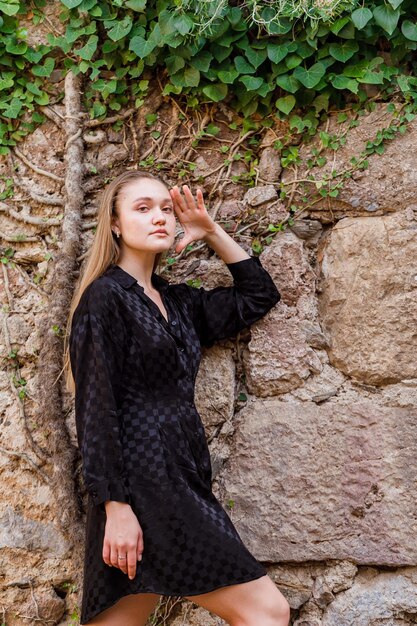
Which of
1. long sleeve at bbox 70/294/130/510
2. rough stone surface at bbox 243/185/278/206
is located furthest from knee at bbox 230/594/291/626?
rough stone surface at bbox 243/185/278/206

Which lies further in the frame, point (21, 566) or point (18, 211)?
point (18, 211)

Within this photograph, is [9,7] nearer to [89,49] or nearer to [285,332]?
[89,49]

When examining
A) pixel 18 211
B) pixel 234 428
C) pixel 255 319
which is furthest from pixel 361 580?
pixel 18 211

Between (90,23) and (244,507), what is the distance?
6.75 feet

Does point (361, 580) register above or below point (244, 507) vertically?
below

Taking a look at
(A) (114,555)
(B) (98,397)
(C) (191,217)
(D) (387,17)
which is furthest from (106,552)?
(D) (387,17)

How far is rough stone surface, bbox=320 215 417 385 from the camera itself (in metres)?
2.80

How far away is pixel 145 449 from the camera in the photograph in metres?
2.37

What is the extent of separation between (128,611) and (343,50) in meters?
2.18

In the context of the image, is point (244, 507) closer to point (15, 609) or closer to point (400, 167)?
point (15, 609)

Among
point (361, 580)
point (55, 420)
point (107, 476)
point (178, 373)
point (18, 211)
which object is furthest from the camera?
point (18, 211)

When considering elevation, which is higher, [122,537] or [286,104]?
[286,104]

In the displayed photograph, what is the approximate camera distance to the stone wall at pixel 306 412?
9.02 feet

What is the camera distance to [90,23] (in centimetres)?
309
